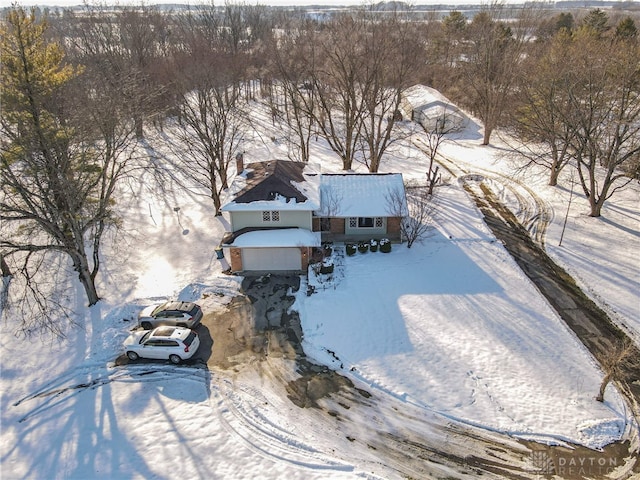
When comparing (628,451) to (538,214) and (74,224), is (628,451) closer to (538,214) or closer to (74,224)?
(538,214)

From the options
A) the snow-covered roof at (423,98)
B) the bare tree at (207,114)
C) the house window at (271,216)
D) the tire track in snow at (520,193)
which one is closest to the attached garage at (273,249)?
the house window at (271,216)

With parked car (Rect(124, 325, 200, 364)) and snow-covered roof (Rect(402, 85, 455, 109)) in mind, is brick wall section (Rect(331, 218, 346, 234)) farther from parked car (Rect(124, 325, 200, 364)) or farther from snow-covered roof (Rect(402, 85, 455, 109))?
snow-covered roof (Rect(402, 85, 455, 109))

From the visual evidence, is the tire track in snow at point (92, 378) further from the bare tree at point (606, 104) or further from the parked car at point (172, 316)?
the bare tree at point (606, 104)

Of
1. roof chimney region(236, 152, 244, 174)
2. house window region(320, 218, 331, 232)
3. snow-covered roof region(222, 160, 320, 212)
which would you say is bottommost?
house window region(320, 218, 331, 232)

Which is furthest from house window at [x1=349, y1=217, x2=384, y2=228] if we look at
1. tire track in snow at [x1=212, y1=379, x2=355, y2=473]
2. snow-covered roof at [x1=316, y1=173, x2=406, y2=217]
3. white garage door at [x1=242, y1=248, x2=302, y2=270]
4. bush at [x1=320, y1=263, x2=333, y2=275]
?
tire track in snow at [x1=212, y1=379, x2=355, y2=473]

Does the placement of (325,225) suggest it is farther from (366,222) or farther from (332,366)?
(332,366)

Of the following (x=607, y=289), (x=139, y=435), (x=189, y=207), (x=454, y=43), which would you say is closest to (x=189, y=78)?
(x=189, y=207)
